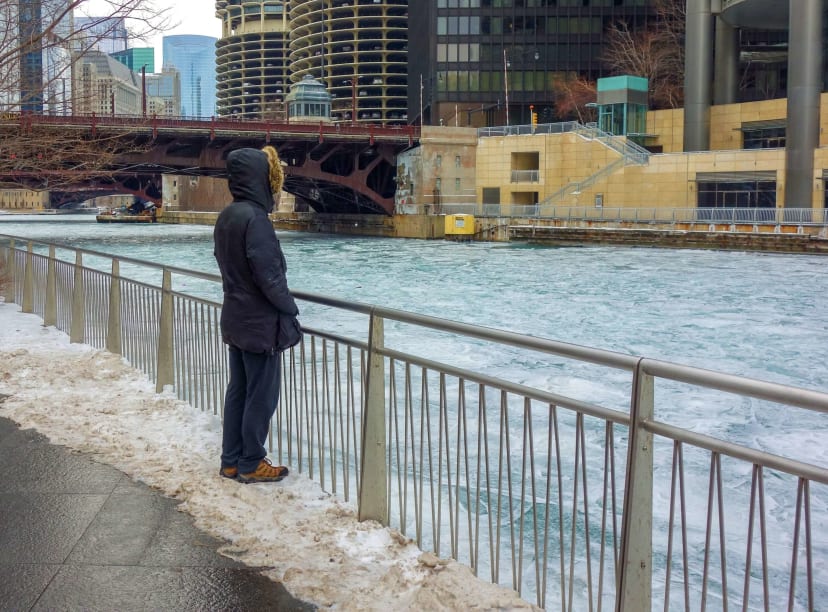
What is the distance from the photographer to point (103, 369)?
10.3 meters

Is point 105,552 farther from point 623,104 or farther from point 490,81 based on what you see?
point 490,81

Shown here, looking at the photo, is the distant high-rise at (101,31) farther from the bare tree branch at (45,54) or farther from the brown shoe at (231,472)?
the brown shoe at (231,472)

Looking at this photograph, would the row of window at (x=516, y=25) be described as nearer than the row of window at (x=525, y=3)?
No

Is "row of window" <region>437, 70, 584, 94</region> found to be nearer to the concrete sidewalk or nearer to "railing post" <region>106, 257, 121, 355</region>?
"railing post" <region>106, 257, 121, 355</region>

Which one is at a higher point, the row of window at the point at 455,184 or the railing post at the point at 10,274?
the row of window at the point at 455,184

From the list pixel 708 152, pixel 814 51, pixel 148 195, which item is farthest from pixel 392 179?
pixel 148 195

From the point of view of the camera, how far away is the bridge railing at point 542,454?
381 centimetres

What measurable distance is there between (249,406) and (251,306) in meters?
0.66

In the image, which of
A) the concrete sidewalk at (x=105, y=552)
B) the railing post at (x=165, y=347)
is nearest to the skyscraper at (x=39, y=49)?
the railing post at (x=165, y=347)

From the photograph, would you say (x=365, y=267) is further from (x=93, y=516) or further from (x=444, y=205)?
(x=93, y=516)

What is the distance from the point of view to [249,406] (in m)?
6.25

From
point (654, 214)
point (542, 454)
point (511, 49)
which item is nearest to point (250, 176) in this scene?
point (542, 454)

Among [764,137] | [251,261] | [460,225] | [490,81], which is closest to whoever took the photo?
[251,261]

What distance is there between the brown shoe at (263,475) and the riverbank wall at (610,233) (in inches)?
1765
